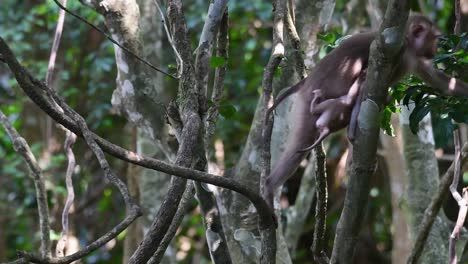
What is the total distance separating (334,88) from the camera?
11.4ft

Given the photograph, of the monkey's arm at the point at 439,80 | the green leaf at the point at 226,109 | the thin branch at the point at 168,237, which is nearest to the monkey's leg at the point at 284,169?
the green leaf at the point at 226,109

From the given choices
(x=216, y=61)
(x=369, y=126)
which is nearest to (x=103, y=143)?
(x=369, y=126)

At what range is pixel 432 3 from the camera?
290 inches

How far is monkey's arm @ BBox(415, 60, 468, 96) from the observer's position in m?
3.03

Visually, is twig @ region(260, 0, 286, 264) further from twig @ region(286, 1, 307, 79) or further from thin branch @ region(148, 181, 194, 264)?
thin branch @ region(148, 181, 194, 264)

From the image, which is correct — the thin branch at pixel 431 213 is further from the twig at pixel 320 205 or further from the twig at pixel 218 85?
the twig at pixel 218 85

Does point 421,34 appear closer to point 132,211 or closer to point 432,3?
point 132,211

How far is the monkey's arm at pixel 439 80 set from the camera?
3.03 meters

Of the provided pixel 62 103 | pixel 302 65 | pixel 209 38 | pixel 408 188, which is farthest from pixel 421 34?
pixel 62 103

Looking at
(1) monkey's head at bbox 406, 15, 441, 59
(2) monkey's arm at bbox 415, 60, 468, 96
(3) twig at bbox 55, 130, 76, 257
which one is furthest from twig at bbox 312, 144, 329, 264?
(3) twig at bbox 55, 130, 76, 257

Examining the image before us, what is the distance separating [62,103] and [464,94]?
5.11 ft

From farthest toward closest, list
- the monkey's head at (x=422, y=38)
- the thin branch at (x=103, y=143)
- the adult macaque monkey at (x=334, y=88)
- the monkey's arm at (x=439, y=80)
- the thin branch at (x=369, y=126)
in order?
the monkey's head at (x=422, y=38) < the adult macaque monkey at (x=334, y=88) < the monkey's arm at (x=439, y=80) < the thin branch at (x=369, y=126) < the thin branch at (x=103, y=143)

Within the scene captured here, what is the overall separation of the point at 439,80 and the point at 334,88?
19.8 inches

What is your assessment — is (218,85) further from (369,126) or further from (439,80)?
(369,126)
